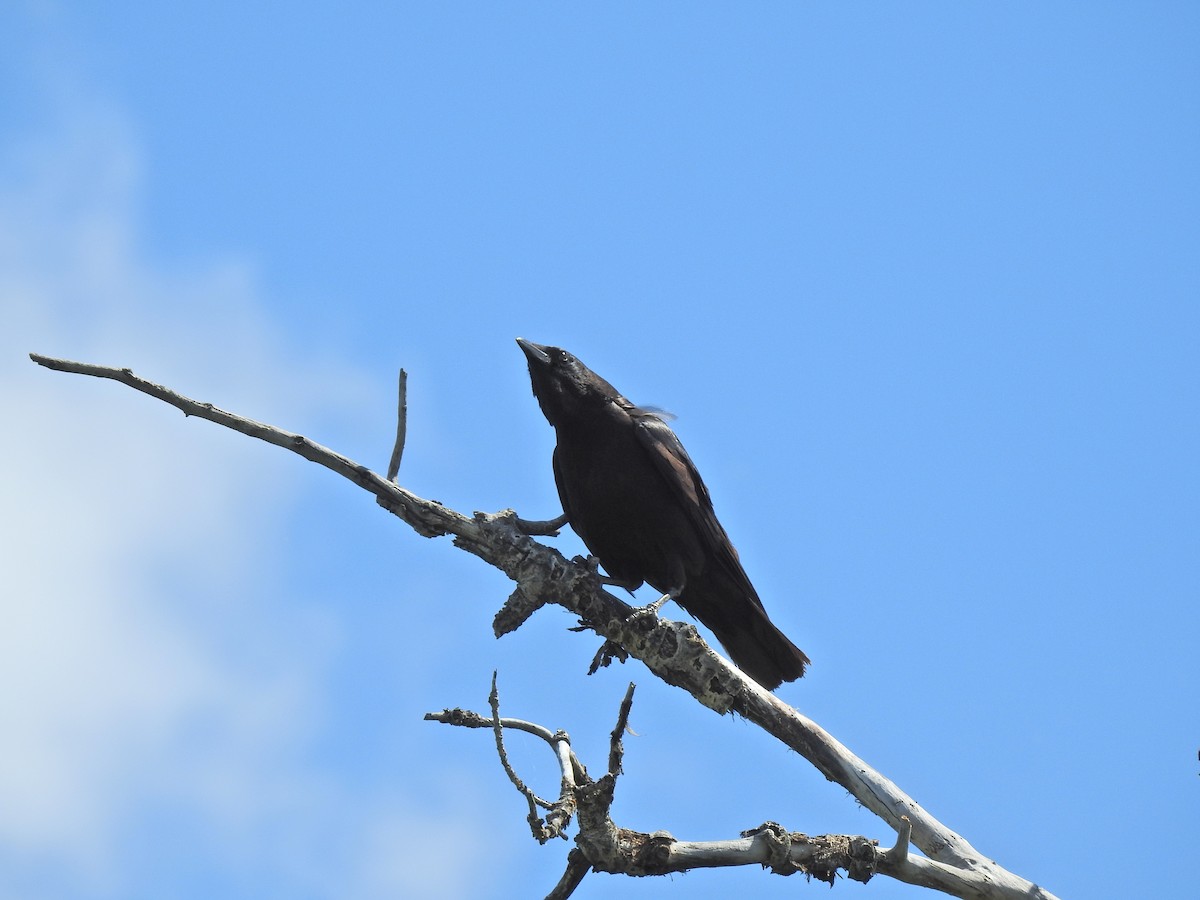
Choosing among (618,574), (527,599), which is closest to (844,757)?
(527,599)

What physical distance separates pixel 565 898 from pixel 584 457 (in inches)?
101

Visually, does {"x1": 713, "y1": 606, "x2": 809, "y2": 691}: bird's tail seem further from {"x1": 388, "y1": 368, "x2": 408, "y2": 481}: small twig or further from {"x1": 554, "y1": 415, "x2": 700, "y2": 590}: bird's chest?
{"x1": 388, "y1": 368, "x2": 408, "y2": 481}: small twig

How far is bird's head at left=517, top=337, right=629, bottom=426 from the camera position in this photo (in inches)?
263

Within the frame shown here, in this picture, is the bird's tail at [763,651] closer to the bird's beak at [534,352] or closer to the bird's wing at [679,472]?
the bird's wing at [679,472]

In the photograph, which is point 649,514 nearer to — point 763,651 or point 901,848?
point 763,651

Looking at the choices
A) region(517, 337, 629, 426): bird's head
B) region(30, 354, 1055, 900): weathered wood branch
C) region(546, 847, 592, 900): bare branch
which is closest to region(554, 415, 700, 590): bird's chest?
region(517, 337, 629, 426): bird's head

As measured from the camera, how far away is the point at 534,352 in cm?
674

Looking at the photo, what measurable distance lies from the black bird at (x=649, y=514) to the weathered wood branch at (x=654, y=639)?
99 centimetres

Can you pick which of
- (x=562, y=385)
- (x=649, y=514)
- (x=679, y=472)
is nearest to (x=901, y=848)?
(x=649, y=514)

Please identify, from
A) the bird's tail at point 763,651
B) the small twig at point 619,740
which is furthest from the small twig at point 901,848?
the bird's tail at point 763,651

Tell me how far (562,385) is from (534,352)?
243 millimetres

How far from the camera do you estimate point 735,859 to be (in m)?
4.48

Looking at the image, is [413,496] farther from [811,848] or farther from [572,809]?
[811,848]

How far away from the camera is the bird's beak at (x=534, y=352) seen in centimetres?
673
